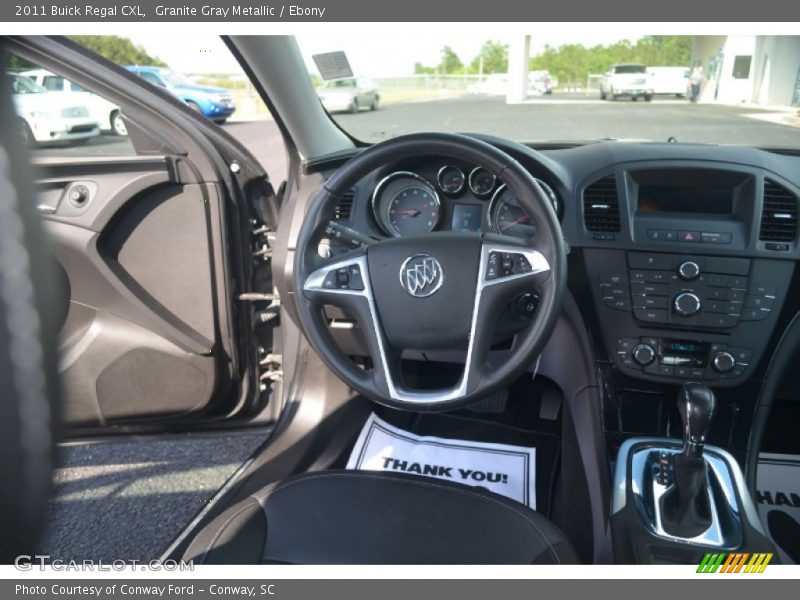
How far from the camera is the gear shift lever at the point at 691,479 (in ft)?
5.40

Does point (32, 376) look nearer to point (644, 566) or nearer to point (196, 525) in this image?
point (644, 566)

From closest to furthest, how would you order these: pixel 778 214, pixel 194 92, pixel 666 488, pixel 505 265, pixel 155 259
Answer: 1. pixel 505 265
2. pixel 666 488
3. pixel 778 214
4. pixel 155 259
5. pixel 194 92

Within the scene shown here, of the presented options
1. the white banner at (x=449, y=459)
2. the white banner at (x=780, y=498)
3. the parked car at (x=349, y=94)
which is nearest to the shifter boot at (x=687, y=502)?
the white banner at (x=780, y=498)

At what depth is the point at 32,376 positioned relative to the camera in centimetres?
64

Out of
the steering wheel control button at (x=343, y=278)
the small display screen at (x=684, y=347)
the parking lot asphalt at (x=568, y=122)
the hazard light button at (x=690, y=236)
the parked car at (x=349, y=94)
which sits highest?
the parked car at (x=349, y=94)

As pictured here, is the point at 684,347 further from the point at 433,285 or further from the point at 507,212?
the point at 433,285

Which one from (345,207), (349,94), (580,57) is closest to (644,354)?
(580,57)

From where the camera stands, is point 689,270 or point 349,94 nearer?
point 689,270

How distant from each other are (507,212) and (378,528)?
105 cm

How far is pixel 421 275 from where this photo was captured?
1706mm

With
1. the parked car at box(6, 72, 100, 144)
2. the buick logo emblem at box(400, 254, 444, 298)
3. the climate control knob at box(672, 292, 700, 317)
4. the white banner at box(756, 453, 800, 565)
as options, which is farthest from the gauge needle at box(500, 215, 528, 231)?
the parked car at box(6, 72, 100, 144)

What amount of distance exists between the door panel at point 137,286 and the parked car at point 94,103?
0.16 metres

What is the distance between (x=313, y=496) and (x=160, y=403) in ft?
3.65

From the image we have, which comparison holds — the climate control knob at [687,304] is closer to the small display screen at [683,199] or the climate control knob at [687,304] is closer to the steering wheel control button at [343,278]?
the small display screen at [683,199]
